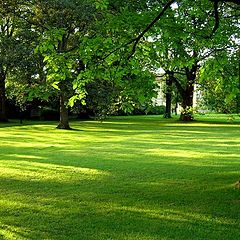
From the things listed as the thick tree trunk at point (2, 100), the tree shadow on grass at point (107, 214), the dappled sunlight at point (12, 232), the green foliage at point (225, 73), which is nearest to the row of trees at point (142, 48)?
the green foliage at point (225, 73)

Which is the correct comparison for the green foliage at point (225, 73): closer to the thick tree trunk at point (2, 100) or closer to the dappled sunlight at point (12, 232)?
the dappled sunlight at point (12, 232)

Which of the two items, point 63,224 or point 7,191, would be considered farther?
point 7,191

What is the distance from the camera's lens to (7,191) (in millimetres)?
9055

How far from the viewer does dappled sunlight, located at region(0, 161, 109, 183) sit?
34.9 ft

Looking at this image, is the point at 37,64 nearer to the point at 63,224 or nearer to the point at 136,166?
the point at 136,166

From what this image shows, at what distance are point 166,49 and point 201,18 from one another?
5.21ft

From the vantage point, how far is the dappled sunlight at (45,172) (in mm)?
10648

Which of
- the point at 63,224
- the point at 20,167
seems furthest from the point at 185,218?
the point at 20,167

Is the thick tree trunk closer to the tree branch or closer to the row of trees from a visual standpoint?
the row of trees

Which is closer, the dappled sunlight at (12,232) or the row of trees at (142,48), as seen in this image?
the dappled sunlight at (12,232)

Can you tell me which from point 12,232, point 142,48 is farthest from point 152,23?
point 12,232

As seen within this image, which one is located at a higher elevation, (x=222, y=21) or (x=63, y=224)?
(x=222, y=21)

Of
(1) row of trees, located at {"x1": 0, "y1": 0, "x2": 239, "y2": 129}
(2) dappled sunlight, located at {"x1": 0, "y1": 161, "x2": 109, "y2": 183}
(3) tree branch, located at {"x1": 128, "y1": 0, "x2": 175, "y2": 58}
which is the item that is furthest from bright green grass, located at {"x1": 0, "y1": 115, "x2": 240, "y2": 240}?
(3) tree branch, located at {"x1": 128, "y1": 0, "x2": 175, "y2": 58}

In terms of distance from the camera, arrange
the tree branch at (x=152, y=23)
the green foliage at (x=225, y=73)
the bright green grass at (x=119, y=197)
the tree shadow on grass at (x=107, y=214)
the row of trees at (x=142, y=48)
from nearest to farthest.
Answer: the tree shadow on grass at (x=107, y=214), the bright green grass at (x=119, y=197), the green foliage at (x=225, y=73), the tree branch at (x=152, y=23), the row of trees at (x=142, y=48)
